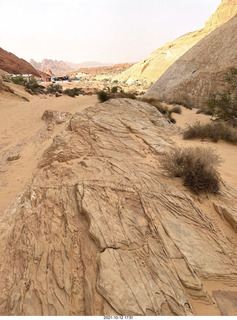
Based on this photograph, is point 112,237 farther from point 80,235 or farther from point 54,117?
point 54,117

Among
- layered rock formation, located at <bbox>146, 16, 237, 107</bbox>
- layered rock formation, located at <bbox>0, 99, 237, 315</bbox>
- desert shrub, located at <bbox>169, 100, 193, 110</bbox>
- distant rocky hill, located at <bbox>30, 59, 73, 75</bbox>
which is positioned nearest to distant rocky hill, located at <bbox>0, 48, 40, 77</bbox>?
layered rock formation, located at <bbox>146, 16, 237, 107</bbox>

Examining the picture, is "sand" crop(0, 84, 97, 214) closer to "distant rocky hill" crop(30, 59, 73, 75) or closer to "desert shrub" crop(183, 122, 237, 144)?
"desert shrub" crop(183, 122, 237, 144)

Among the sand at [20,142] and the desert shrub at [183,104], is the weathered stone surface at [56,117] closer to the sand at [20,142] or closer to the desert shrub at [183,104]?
the sand at [20,142]

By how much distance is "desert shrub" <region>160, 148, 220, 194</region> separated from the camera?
2.76m

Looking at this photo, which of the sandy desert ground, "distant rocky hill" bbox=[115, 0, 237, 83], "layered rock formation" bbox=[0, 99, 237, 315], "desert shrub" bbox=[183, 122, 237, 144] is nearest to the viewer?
"layered rock formation" bbox=[0, 99, 237, 315]

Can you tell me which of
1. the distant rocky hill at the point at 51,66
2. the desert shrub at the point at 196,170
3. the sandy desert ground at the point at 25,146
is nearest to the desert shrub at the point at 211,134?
the sandy desert ground at the point at 25,146

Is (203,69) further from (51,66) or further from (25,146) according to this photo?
(51,66)

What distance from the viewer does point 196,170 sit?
283 centimetres

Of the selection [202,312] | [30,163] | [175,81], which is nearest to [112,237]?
[202,312]

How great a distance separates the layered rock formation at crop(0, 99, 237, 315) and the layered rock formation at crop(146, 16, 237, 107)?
1166cm

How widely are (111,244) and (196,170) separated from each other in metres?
1.76

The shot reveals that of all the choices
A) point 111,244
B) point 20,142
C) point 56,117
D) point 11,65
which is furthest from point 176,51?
point 11,65

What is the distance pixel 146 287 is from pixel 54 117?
29.1 ft

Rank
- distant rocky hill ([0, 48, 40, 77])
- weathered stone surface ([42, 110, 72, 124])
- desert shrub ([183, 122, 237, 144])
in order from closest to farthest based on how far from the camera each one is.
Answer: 1. desert shrub ([183, 122, 237, 144])
2. weathered stone surface ([42, 110, 72, 124])
3. distant rocky hill ([0, 48, 40, 77])
